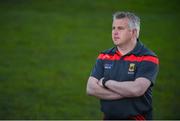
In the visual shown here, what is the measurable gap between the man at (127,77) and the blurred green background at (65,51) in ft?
10.5

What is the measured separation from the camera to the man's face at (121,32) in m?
3.52

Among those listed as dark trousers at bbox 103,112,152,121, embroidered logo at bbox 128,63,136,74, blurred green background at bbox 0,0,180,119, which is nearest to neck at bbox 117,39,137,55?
embroidered logo at bbox 128,63,136,74

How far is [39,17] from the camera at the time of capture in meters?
13.2

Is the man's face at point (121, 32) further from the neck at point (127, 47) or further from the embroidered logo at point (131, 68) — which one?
the embroidered logo at point (131, 68)

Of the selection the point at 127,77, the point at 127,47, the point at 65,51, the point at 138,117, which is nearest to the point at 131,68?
the point at 127,77

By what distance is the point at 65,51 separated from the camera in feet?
35.3

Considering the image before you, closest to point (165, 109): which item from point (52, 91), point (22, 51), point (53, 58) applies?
point (52, 91)

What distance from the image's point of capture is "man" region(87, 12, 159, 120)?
3443mm

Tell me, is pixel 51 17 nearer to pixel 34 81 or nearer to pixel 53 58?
pixel 53 58

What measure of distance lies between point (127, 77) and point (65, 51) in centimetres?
732

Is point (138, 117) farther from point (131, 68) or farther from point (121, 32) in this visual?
point (121, 32)

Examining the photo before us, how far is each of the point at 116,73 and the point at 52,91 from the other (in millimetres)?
4471

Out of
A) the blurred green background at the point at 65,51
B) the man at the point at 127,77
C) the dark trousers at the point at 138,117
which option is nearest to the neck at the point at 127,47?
the man at the point at 127,77

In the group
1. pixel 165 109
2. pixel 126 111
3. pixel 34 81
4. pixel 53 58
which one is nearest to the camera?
pixel 126 111
